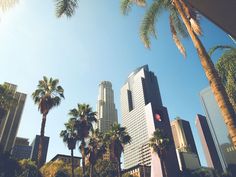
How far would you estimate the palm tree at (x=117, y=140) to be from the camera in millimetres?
36191

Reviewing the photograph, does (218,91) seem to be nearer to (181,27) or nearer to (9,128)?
(181,27)

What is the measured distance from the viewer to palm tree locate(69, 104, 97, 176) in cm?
3322

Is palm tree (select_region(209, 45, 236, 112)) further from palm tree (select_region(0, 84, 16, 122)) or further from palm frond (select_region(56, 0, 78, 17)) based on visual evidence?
palm tree (select_region(0, 84, 16, 122))

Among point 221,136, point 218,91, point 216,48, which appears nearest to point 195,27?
point 218,91

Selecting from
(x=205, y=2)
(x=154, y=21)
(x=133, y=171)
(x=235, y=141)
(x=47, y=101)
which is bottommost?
(x=235, y=141)

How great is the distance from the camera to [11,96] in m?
31.4

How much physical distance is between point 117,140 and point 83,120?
7267mm

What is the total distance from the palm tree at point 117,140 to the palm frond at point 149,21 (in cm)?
2511

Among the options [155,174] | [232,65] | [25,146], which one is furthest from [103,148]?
[25,146]

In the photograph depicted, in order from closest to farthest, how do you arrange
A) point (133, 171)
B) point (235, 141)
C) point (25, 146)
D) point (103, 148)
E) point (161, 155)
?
1. point (235, 141)
2. point (103, 148)
3. point (161, 155)
4. point (133, 171)
5. point (25, 146)

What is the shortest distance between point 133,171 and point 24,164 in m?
104

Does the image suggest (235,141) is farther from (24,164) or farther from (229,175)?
(229,175)

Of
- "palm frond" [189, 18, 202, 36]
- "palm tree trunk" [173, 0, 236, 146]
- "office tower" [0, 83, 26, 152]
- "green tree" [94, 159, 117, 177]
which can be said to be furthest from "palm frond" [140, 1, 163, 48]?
"office tower" [0, 83, 26, 152]

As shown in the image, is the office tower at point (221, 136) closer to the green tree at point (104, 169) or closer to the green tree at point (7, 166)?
the green tree at point (104, 169)
